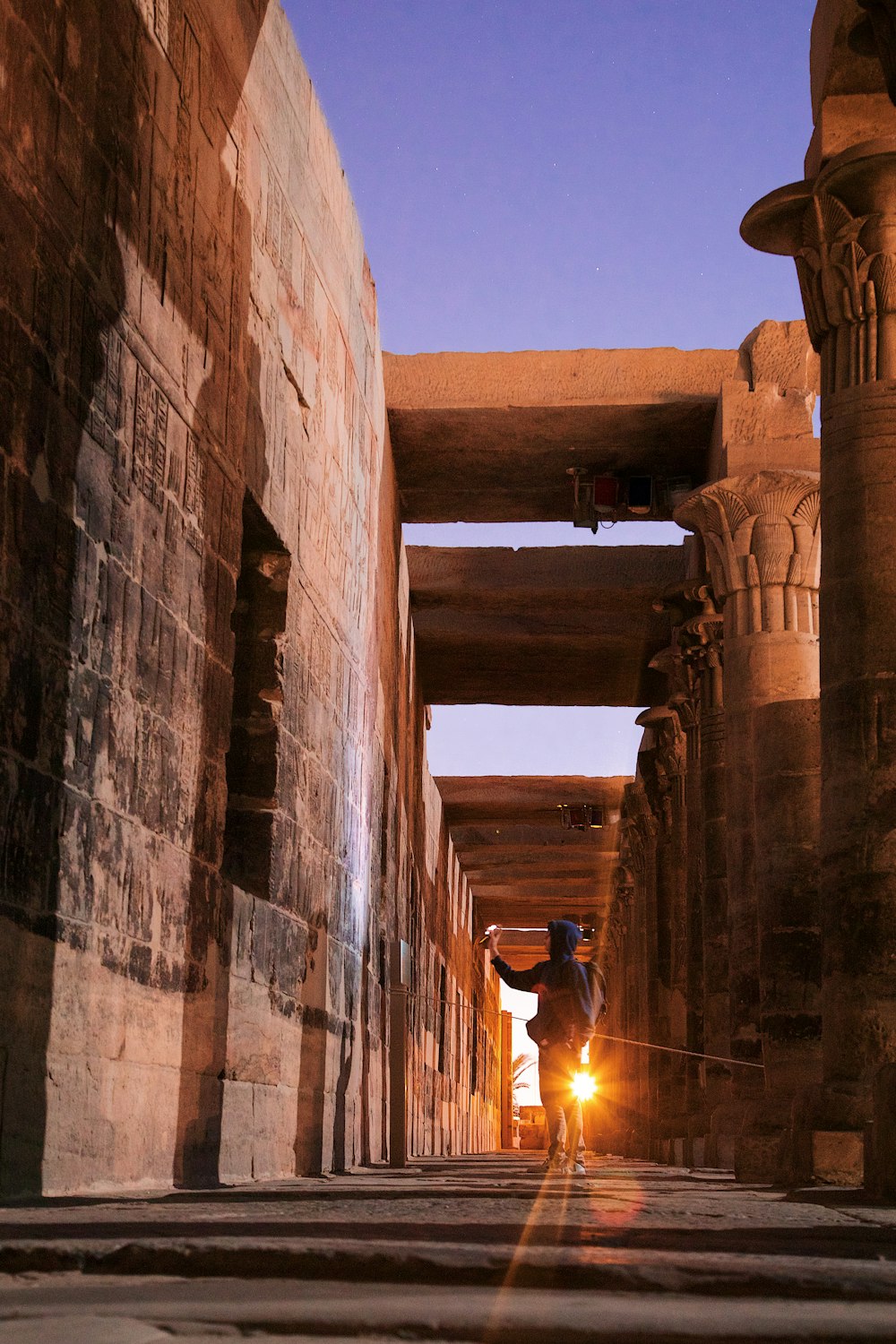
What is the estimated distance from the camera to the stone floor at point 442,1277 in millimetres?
1931

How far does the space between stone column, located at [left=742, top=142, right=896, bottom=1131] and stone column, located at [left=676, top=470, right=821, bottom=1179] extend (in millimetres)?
3432

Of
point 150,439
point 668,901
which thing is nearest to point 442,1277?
point 150,439

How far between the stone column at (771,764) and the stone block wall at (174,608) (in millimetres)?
3035

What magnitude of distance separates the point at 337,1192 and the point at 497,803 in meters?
22.5

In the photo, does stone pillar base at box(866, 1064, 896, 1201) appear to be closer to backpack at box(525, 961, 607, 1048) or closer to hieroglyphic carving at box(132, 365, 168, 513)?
hieroglyphic carving at box(132, 365, 168, 513)

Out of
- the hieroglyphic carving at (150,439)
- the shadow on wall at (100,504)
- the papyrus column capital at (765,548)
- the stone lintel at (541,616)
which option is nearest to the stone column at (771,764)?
the papyrus column capital at (765,548)

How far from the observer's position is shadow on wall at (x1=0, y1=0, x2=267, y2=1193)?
510cm

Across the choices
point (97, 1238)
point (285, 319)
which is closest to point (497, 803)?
point (285, 319)

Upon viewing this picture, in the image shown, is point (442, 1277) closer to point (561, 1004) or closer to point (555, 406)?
point (561, 1004)

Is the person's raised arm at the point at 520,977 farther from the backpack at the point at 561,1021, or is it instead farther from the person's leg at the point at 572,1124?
the person's leg at the point at 572,1124

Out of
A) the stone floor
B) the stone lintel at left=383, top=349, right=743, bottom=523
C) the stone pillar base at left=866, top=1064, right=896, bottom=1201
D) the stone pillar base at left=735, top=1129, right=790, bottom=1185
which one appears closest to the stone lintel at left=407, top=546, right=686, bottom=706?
the stone lintel at left=383, top=349, right=743, bottom=523

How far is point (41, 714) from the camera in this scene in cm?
529

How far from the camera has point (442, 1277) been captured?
246cm

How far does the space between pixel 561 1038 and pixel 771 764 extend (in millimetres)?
2511
